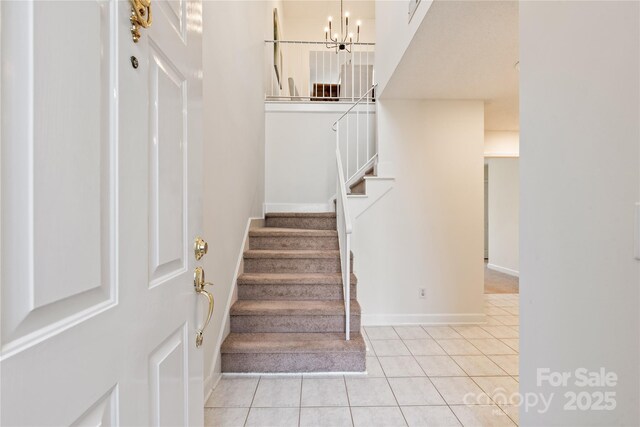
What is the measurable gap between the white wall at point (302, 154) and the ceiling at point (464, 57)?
1134 millimetres

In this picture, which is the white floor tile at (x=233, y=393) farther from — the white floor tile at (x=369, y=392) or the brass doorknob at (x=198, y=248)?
the brass doorknob at (x=198, y=248)

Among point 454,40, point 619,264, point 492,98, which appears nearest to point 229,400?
point 619,264

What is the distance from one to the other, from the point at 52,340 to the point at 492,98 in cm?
381

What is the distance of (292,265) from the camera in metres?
2.87

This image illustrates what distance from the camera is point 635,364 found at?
0.71m

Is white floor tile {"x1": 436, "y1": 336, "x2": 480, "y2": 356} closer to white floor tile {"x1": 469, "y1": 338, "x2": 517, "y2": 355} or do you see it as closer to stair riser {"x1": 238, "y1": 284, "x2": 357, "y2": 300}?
white floor tile {"x1": 469, "y1": 338, "x2": 517, "y2": 355}

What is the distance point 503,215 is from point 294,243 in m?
5.04

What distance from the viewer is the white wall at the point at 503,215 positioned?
584 cm

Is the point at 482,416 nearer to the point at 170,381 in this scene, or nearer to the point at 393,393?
the point at 393,393

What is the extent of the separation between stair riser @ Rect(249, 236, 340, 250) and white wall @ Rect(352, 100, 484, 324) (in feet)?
1.06

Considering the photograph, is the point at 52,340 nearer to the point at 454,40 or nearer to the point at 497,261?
the point at 454,40

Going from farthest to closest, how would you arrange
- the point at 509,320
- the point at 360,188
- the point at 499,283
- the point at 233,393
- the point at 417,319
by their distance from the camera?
the point at 499,283 < the point at 360,188 < the point at 509,320 < the point at 417,319 < the point at 233,393

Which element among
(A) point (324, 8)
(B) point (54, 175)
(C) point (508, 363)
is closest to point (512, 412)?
(C) point (508, 363)

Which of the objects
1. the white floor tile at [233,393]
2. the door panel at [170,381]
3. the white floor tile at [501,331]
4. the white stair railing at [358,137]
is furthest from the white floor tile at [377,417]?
the white stair railing at [358,137]
